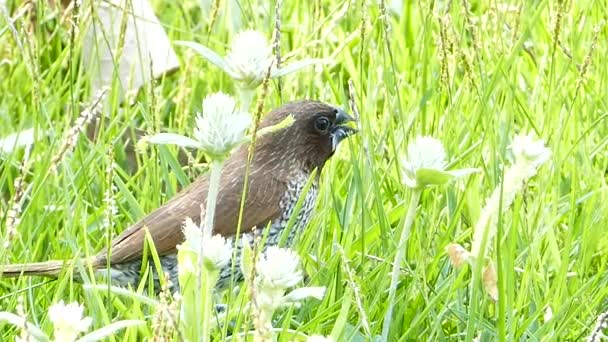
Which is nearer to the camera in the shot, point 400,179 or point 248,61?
point 248,61

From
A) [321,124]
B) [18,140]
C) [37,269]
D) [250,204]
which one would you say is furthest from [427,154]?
[18,140]

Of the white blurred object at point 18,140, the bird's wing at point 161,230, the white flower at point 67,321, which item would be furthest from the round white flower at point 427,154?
the white blurred object at point 18,140

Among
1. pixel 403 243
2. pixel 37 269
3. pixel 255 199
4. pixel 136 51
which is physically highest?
pixel 403 243

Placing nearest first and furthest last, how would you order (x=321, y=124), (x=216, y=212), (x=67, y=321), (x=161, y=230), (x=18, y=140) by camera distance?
(x=67, y=321) → (x=161, y=230) → (x=216, y=212) → (x=321, y=124) → (x=18, y=140)

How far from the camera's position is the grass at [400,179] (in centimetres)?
329

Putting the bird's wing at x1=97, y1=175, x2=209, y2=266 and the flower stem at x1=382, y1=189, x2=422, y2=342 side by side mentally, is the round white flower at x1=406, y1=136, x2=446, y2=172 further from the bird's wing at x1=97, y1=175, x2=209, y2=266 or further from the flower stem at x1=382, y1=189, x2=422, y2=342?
the bird's wing at x1=97, y1=175, x2=209, y2=266

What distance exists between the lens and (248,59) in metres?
2.32

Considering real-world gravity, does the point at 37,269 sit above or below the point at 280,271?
below

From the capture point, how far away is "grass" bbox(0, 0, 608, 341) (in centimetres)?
329

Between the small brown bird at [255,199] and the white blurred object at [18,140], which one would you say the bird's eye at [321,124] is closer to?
Answer: the small brown bird at [255,199]

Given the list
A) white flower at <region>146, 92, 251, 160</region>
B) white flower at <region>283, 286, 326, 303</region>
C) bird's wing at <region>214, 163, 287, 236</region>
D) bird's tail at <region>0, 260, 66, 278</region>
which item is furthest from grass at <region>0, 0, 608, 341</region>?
white flower at <region>146, 92, 251, 160</region>

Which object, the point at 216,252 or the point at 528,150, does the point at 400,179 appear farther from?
the point at 216,252

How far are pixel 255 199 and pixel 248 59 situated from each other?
1.80 meters

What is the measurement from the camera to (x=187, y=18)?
18.5 ft
